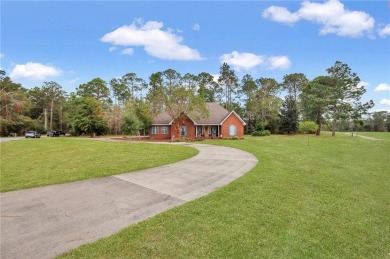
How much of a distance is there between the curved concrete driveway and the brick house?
85.8ft

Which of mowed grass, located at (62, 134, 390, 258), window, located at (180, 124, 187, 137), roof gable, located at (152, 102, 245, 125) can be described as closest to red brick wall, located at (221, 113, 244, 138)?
roof gable, located at (152, 102, 245, 125)

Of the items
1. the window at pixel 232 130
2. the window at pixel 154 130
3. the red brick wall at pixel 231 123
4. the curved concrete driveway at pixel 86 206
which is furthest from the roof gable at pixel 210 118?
the curved concrete driveway at pixel 86 206

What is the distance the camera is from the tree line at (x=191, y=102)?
105 ft

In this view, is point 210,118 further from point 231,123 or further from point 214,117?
point 231,123

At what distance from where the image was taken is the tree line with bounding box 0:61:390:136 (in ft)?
105

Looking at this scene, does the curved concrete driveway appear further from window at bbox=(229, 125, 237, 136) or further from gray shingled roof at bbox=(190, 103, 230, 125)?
window at bbox=(229, 125, 237, 136)

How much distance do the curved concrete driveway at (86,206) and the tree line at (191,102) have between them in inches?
384

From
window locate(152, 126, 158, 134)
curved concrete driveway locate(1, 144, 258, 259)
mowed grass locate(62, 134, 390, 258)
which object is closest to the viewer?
mowed grass locate(62, 134, 390, 258)

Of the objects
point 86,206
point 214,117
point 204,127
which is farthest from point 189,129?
point 86,206

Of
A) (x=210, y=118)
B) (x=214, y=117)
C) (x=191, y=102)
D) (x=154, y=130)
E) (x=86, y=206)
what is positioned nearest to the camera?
(x=86, y=206)

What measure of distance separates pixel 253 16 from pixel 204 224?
587 inches

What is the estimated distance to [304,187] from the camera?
797 cm

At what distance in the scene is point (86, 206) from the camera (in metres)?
5.82

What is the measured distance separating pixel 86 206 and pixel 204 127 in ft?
102
